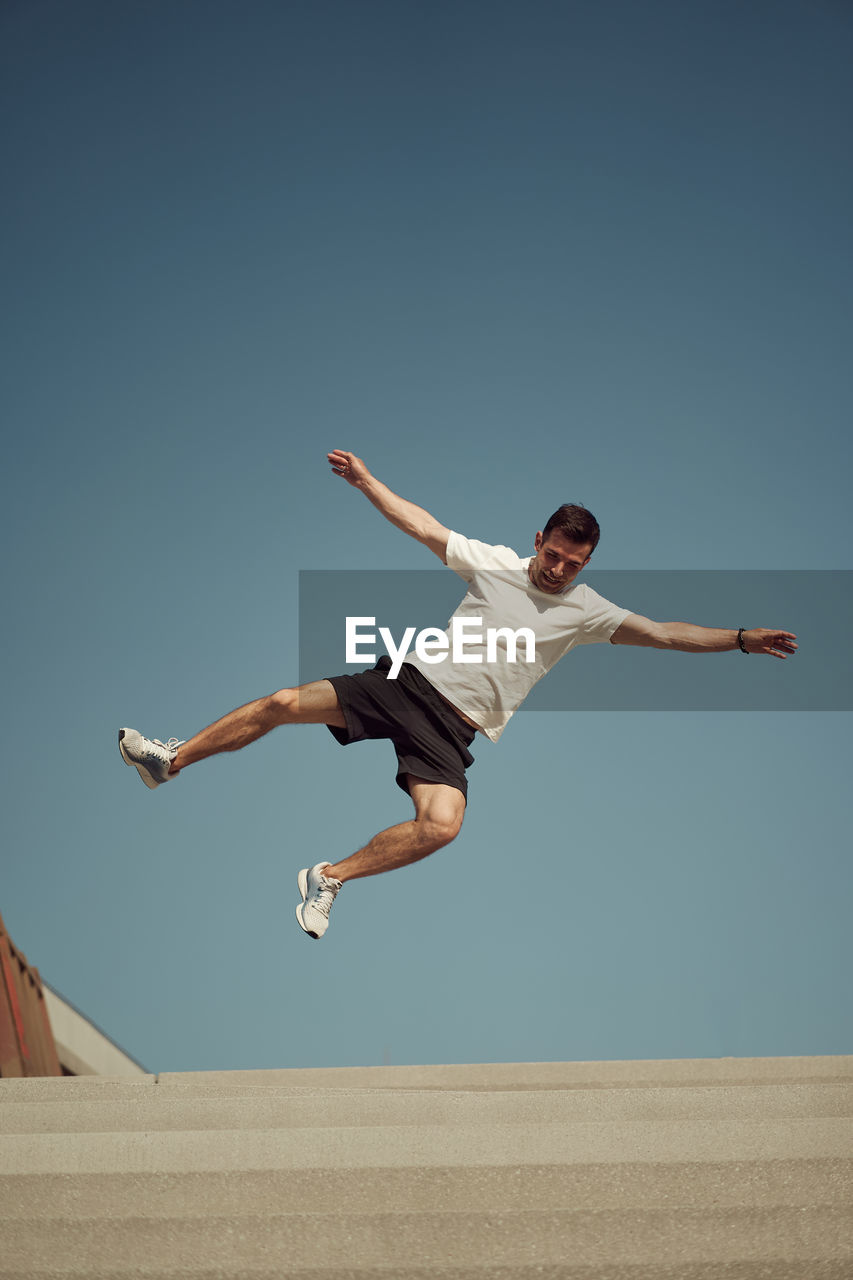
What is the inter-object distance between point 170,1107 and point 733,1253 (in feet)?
5.92

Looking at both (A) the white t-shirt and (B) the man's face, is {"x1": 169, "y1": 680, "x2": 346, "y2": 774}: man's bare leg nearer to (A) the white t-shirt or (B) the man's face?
(A) the white t-shirt

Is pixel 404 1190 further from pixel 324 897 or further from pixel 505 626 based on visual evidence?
pixel 505 626

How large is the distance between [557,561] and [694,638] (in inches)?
35.2

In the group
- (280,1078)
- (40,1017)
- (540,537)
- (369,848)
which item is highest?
(540,537)

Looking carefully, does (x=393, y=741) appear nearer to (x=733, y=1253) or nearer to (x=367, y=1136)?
(x=367, y=1136)

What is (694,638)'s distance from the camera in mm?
5754

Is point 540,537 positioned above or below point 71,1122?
above

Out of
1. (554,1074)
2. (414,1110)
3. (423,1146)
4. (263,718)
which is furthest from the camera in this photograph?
(554,1074)

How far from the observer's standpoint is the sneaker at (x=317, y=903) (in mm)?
5457

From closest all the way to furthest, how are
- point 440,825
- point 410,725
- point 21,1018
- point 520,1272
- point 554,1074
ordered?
1. point 520,1272
2. point 440,825
3. point 410,725
4. point 554,1074
5. point 21,1018

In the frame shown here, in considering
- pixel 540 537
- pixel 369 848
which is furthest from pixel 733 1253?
pixel 540 537

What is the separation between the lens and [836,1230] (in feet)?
8.73

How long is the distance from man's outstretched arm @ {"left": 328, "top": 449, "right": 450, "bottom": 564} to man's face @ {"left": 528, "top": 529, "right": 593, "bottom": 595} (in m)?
0.56

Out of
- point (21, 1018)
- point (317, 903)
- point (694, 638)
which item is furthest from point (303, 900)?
point (21, 1018)
